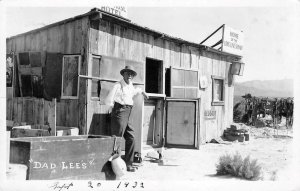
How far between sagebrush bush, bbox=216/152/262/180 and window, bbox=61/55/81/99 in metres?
3.72

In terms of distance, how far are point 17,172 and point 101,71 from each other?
382cm

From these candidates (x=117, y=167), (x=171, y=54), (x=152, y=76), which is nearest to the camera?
(x=117, y=167)

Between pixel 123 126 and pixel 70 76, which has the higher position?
pixel 70 76

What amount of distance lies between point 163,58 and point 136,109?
2.61 meters

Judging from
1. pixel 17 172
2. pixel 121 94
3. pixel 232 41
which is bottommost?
pixel 17 172

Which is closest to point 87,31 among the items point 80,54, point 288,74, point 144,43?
point 80,54

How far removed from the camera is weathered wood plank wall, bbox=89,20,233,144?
28.4ft

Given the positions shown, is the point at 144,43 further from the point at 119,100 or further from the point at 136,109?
the point at 119,100

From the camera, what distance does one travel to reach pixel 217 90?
1405 centimetres

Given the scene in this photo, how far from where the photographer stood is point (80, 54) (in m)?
8.26

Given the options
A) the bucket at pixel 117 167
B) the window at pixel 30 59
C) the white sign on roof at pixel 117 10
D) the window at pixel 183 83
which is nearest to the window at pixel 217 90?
the window at pixel 183 83

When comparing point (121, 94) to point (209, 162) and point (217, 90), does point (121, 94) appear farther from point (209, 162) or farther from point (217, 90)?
point (217, 90)

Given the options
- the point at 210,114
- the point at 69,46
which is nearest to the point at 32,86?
the point at 69,46

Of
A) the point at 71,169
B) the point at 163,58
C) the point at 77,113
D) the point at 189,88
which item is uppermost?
the point at 163,58
